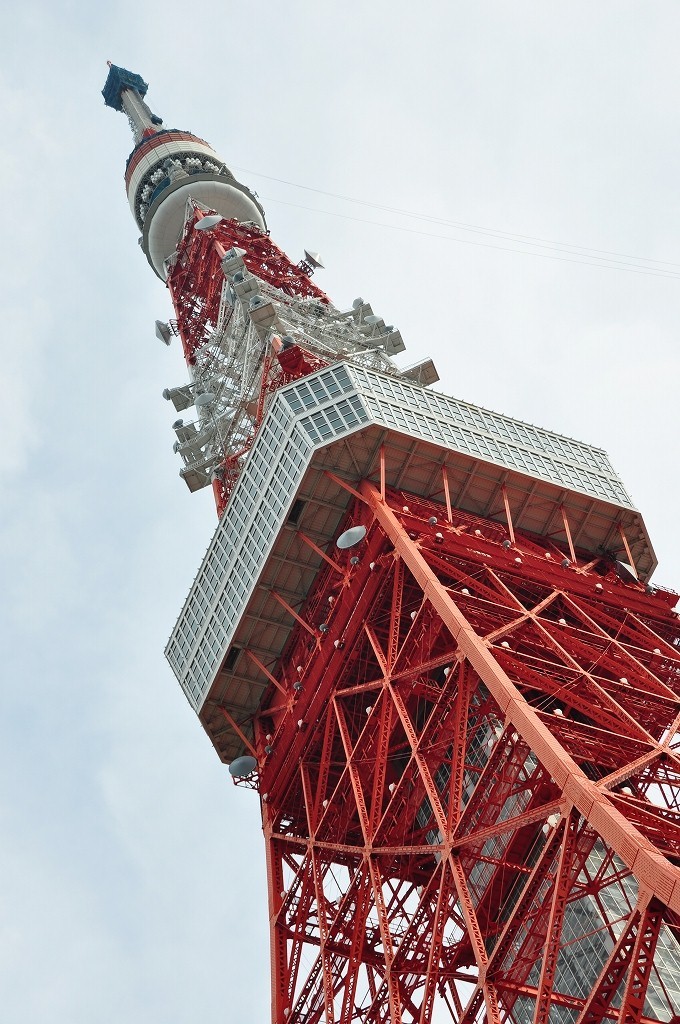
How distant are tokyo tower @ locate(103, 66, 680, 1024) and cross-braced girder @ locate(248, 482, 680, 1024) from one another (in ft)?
0.31

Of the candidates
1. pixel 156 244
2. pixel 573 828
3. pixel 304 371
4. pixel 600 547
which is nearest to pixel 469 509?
pixel 600 547

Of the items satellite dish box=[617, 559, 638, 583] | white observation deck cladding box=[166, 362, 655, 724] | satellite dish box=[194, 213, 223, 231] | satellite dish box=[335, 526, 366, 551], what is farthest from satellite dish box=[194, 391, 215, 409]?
satellite dish box=[617, 559, 638, 583]

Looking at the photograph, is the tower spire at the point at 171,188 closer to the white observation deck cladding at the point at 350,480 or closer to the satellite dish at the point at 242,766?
the white observation deck cladding at the point at 350,480

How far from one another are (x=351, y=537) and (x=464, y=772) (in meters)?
7.26

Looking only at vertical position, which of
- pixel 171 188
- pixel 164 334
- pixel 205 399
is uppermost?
pixel 171 188

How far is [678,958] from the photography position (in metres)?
36.9

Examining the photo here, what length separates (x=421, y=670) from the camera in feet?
119

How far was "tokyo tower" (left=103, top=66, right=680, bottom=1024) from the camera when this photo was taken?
3172 cm

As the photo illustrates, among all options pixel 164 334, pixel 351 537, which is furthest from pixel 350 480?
pixel 164 334

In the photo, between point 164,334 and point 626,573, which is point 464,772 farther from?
point 164,334

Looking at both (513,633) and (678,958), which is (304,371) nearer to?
(513,633)

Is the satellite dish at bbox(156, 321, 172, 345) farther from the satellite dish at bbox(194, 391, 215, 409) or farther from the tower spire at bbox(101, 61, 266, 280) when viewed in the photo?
the satellite dish at bbox(194, 391, 215, 409)

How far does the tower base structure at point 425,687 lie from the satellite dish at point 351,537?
0.26 feet

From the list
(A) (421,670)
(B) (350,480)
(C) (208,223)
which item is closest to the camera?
(A) (421,670)
